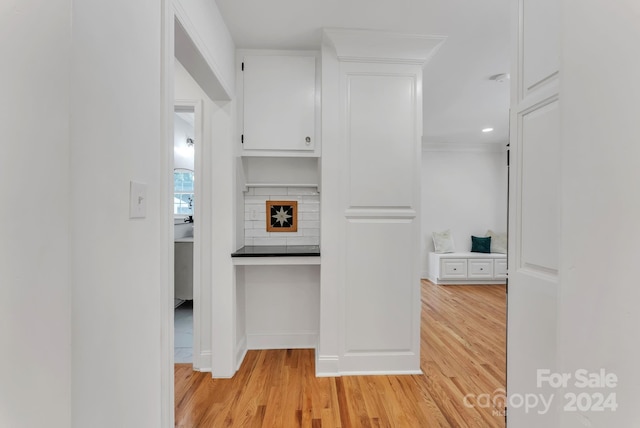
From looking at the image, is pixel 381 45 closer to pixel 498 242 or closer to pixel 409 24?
pixel 409 24

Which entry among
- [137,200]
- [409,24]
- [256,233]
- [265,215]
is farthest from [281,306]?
[409,24]

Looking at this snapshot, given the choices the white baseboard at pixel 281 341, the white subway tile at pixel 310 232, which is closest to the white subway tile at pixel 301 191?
the white subway tile at pixel 310 232

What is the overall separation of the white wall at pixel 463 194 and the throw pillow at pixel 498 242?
0.17m

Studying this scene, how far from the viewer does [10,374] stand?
1.47 feet

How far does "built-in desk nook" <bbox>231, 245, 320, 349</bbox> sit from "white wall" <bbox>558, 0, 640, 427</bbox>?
2.07 meters

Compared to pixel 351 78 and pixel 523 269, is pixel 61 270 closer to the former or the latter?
pixel 523 269

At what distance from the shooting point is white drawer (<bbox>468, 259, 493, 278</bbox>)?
489 cm

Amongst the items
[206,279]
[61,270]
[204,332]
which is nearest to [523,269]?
[61,270]

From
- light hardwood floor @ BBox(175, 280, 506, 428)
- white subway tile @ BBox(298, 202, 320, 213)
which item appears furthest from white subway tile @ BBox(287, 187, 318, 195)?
light hardwood floor @ BBox(175, 280, 506, 428)

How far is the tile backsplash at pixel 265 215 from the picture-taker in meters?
2.52

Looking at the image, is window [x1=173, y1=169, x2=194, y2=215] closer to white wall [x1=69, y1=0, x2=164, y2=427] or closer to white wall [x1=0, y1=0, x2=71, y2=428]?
white wall [x1=69, y1=0, x2=164, y2=427]

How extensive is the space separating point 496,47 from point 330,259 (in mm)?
2158

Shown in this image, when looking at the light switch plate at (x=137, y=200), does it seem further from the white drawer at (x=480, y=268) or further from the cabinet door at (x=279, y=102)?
the white drawer at (x=480, y=268)

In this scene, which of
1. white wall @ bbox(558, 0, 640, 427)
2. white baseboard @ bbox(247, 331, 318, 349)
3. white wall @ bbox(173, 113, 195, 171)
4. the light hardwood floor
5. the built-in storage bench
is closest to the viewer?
white wall @ bbox(558, 0, 640, 427)
